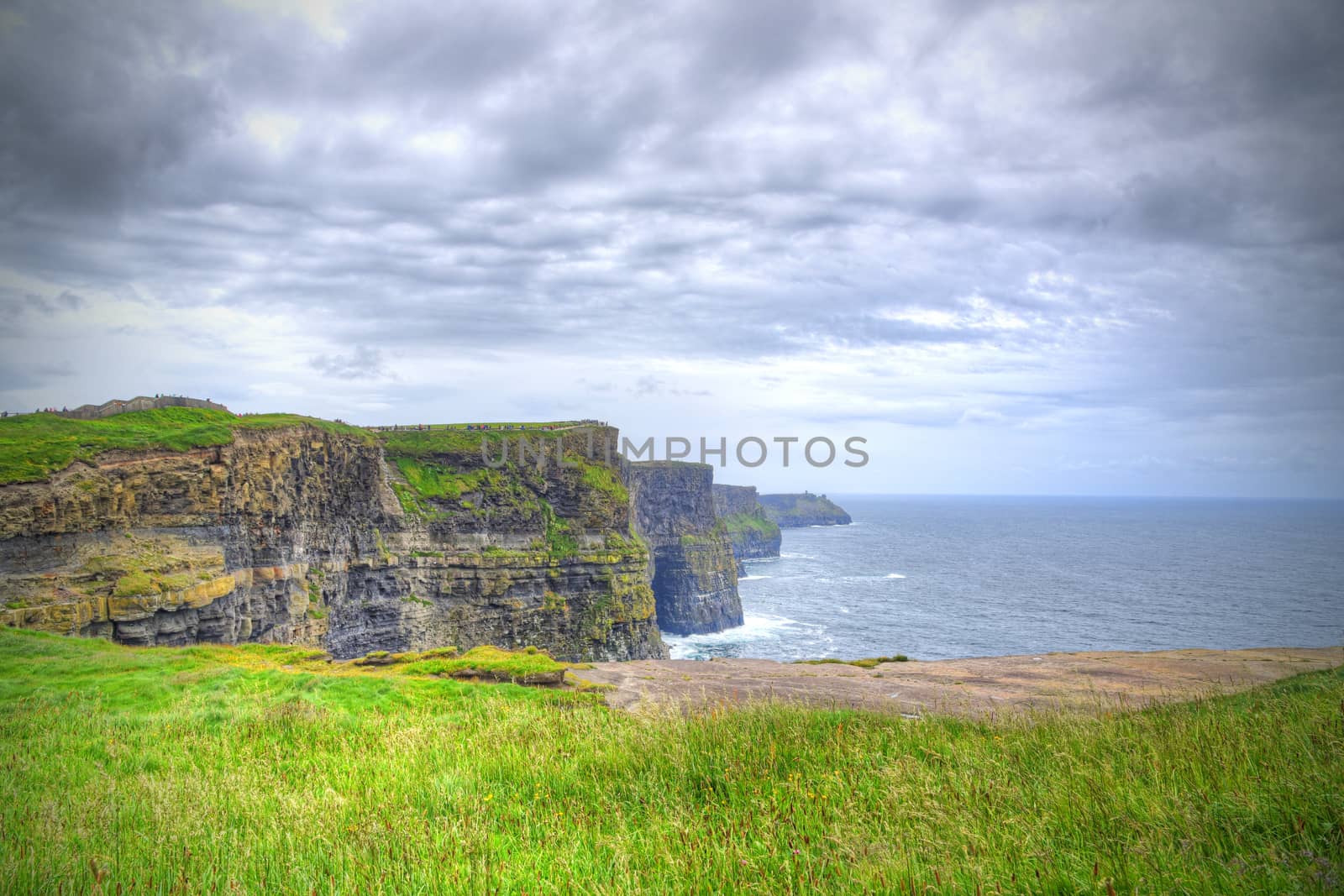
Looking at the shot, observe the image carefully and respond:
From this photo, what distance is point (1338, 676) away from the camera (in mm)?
11555

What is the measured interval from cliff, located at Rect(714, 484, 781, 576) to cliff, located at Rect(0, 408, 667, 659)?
9511cm

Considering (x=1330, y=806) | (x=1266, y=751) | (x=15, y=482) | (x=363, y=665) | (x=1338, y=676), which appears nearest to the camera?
(x=1330, y=806)

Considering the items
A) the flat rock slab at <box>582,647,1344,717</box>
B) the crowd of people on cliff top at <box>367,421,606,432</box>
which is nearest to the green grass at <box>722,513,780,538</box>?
the crowd of people on cliff top at <box>367,421,606,432</box>

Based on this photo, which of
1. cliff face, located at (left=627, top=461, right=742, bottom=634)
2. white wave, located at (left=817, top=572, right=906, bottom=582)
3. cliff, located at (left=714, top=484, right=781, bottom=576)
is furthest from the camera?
cliff, located at (left=714, top=484, right=781, bottom=576)

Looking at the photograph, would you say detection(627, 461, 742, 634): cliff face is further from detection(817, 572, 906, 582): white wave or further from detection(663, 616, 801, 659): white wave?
detection(817, 572, 906, 582): white wave

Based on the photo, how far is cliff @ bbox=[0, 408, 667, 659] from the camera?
2695 cm

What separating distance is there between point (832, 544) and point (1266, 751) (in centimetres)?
18691

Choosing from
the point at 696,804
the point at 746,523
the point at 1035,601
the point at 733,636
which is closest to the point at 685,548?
the point at 733,636

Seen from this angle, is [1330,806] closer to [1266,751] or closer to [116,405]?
[1266,751]

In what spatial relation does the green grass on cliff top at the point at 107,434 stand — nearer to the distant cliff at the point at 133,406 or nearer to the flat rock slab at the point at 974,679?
the distant cliff at the point at 133,406

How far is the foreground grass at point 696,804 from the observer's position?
13.3ft

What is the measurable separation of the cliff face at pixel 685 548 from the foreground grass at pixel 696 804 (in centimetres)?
7473

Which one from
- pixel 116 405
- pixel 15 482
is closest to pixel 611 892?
pixel 15 482

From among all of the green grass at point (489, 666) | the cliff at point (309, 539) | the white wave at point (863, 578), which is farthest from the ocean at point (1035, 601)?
the green grass at point (489, 666)
